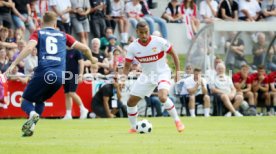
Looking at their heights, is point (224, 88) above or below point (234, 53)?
below

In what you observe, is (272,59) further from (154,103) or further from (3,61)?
(3,61)

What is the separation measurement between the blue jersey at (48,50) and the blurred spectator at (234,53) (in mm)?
12823

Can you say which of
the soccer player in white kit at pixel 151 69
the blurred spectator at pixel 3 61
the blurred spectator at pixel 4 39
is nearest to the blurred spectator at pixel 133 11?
the blurred spectator at pixel 4 39

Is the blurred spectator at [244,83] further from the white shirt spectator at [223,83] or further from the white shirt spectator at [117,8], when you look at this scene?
the white shirt spectator at [117,8]

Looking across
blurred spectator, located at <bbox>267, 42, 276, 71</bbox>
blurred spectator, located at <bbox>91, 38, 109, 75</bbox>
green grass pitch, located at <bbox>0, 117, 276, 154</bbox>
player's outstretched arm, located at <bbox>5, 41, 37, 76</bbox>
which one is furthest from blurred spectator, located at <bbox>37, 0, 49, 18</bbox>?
player's outstretched arm, located at <bbox>5, 41, 37, 76</bbox>

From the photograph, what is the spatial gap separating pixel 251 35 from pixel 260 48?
52 centimetres

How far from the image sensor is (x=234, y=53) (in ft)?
93.4

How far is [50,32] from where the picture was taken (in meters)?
16.3

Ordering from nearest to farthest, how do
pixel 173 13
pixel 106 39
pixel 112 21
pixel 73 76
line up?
pixel 73 76 < pixel 106 39 < pixel 112 21 < pixel 173 13

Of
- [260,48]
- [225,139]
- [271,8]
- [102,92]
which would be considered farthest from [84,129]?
[271,8]

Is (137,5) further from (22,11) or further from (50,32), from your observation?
(50,32)

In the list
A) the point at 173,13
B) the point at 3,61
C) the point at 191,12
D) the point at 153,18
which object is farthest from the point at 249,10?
the point at 3,61

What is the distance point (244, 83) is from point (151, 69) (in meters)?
10.6

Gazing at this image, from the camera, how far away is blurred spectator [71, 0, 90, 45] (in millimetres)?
27969
